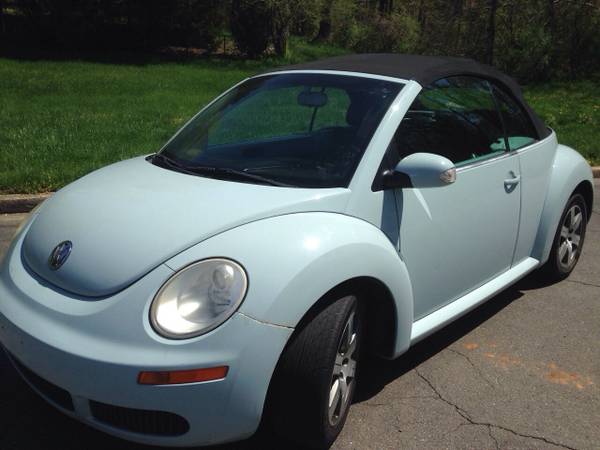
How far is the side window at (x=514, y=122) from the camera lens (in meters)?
3.94

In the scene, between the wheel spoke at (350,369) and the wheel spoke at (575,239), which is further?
the wheel spoke at (575,239)

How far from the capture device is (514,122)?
4066mm

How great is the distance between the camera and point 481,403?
10.2 ft

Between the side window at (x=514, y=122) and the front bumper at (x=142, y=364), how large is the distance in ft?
7.41

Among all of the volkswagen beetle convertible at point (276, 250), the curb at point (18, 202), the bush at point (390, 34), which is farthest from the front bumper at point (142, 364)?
the bush at point (390, 34)

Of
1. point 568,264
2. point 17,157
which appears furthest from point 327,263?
point 17,157

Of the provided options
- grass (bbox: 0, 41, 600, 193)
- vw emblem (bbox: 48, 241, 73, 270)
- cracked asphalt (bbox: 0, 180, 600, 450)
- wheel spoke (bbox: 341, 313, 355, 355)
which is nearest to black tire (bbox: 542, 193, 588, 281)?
cracked asphalt (bbox: 0, 180, 600, 450)

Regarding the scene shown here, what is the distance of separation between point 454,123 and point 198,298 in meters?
1.91

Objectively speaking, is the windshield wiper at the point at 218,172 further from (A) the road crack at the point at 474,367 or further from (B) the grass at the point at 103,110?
(B) the grass at the point at 103,110

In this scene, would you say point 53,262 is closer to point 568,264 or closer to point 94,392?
point 94,392

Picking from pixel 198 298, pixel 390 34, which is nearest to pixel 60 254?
pixel 198 298

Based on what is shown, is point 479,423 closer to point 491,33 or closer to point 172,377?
point 172,377

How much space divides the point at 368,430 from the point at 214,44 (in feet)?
68.8

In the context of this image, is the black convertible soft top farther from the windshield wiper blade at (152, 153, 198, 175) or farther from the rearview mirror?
the windshield wiper blade at (152, 153, 198, 175)
